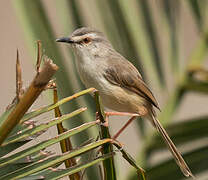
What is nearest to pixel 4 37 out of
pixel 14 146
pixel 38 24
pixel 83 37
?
pixel 83 37

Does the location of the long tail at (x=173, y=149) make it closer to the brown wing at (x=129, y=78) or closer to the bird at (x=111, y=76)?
the bird at (x=111, y=76)

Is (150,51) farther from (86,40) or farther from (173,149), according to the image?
(173,149)

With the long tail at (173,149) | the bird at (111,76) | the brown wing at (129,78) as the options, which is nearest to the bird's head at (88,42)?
the bird at (111,76)

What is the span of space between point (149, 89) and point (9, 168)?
191 cm

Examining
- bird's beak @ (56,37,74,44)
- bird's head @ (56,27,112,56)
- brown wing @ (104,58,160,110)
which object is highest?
bird's beak @ (56,37,74,44)

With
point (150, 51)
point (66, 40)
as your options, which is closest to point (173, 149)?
point (150, 51)

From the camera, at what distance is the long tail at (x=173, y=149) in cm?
270

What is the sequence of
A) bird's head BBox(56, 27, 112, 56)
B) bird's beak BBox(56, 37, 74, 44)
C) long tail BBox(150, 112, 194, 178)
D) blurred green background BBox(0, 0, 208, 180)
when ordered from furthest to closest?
1. bird's head BBox(56, 27, 112, 56)
2. bird's beak BBox(56, 37, 74, 44)
3. blurred green background BBox(0, 0, 208, 180)
4. long tail BBox(150, 112, 194, 178)

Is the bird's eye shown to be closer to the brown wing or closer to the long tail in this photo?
the brown wing

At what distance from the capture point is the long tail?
106 inches

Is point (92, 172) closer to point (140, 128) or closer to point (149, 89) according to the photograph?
point (140, 128)

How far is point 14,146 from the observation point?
1608mm

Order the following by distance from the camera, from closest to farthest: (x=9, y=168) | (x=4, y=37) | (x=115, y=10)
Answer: (x=9, y=168) < (x=115, y=10) < (x=4, y=37)

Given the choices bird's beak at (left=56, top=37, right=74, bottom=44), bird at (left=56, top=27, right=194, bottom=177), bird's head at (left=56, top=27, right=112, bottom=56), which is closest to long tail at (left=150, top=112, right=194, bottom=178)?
bird at (left=56, top=27, right=194, bottom=177)
